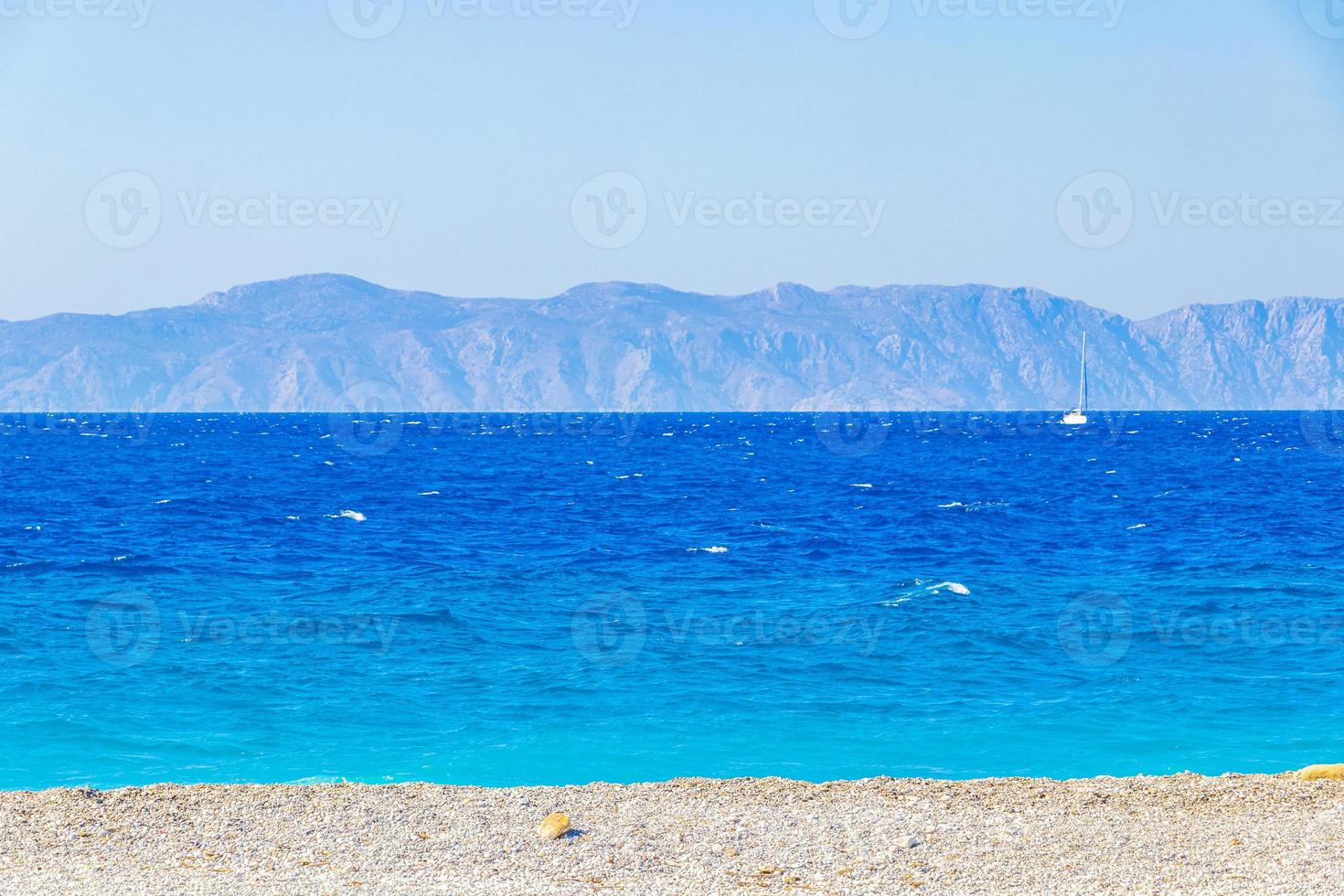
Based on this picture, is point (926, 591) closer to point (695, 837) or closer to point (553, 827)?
point (695, 837)

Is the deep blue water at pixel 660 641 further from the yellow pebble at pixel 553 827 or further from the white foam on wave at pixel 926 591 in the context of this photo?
the yellow pebble at pixel 553 827

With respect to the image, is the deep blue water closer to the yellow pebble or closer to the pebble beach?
the pebble beach

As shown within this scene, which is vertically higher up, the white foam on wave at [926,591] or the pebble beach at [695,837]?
the pebble beach at [695,837]

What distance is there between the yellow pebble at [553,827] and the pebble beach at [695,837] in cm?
2

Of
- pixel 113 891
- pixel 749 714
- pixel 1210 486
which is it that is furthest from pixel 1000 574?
pixel 1210 486

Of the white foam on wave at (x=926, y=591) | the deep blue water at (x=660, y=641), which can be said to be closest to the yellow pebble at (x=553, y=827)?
the deep blue water at (x=660, y=641)

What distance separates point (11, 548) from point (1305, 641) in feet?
111

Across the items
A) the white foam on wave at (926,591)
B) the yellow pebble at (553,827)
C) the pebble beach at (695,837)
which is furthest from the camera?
the white foam on wave at (926,591)

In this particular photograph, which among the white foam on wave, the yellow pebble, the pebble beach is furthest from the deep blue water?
the yellow pebble

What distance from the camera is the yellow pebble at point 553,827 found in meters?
12.4

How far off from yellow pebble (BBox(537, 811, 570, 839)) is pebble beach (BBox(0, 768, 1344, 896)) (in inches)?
0.8

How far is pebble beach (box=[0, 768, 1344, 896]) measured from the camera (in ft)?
36.1

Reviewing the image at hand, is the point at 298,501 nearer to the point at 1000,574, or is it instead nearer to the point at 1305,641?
the point at 1000,574

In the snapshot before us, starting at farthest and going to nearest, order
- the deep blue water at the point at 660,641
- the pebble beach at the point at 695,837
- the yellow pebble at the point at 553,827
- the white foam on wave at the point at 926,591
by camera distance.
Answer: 1. the white foam on wave at the point at 926,591
2. the deep blue water at the point at 660,641
3. the yellow pebble at the point at 553,827
4. the pebble beach at the point at 695,837
